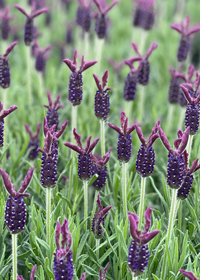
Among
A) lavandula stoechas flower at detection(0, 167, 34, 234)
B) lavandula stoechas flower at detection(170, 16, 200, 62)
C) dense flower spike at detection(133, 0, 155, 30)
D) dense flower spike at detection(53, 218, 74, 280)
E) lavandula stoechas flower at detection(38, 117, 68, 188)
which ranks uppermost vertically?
dense flower spike at detection(133, 0, 155, 30)

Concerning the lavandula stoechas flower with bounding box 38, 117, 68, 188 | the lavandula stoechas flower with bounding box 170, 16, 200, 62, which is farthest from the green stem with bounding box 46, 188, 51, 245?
the lavandula stoechas flower with bounding box 170, 16, 200, 62

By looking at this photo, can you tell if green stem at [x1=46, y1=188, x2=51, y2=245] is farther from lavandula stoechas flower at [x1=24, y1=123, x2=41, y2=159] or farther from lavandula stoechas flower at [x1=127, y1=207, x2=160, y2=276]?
lavandula stoechas flower at [x1=24, y1=123, x2=41, y2=159]

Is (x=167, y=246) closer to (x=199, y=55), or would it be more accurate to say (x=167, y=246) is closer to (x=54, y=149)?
(x=54, y=149)

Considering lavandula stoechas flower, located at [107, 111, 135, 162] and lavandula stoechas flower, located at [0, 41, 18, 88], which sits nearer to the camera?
lavandula stoechas flower, located at [107, 111, 135, 162]

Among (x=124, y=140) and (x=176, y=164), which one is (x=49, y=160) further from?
(x=176, y=164)

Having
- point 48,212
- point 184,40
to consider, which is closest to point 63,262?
point 48,212

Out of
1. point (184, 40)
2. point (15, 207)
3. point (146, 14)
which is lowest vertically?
point (15, 207)

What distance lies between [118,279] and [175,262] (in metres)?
0.24

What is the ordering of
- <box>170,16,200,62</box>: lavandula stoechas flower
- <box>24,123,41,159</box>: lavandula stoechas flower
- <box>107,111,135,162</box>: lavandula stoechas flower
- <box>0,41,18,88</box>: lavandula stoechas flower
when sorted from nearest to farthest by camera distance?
<box>107,111,135,162</box>: lavandula stoechas flower, <box>0,41,18,88</box>: lavandula stoechas flower, <box>24,123,41,159</box>: lavandula stoechas flower, <box>170,16,200,62</box>: lavandula stoechas flower

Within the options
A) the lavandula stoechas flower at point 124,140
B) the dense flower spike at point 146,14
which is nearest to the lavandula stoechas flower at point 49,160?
the lavandula stoechas flower at point 124,140

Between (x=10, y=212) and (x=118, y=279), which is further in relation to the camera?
(x=118, y=279)

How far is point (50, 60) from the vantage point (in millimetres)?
4141

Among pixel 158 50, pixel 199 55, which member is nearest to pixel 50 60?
pixel 158 50

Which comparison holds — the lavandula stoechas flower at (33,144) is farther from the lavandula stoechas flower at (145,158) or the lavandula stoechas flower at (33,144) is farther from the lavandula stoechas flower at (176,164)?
the lavandula stoechas flower at (176,164)
